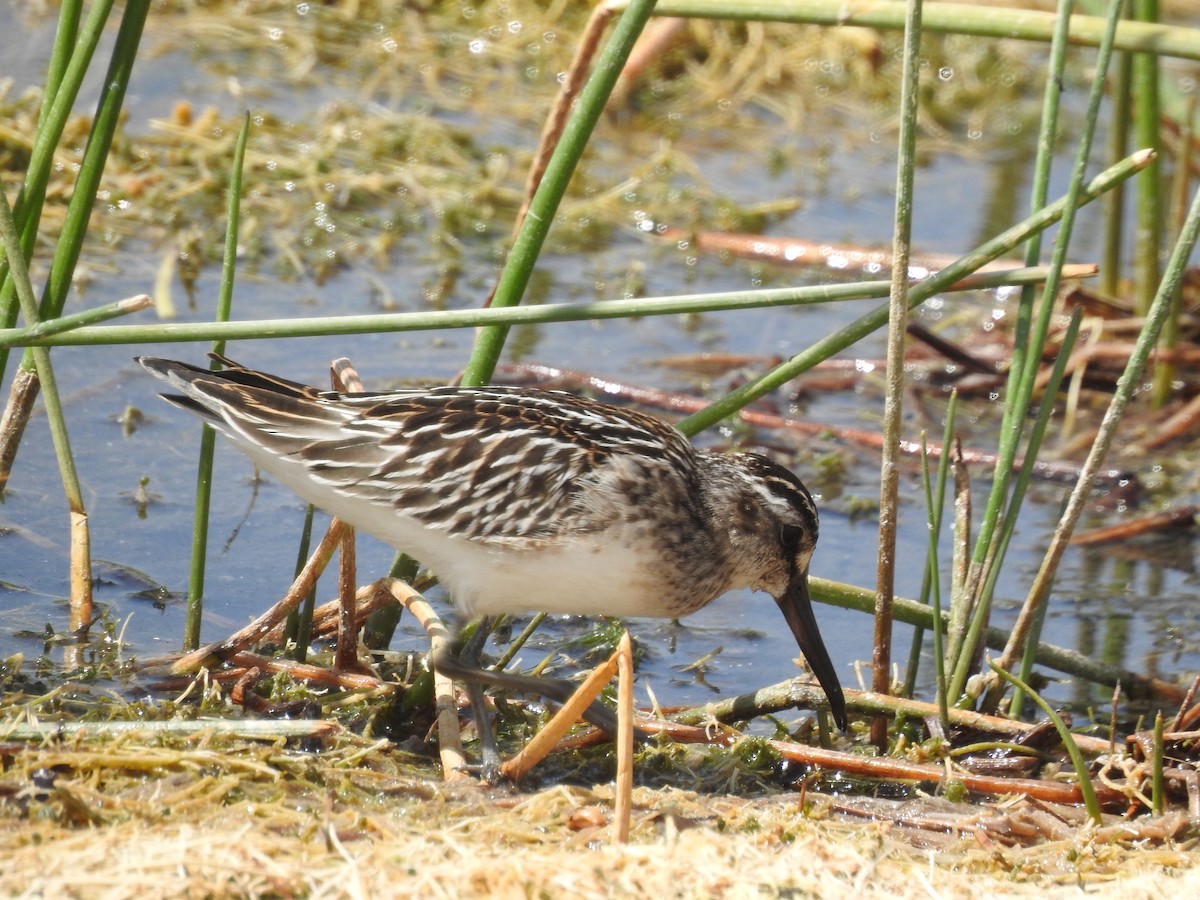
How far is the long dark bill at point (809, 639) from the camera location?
5.21 meters

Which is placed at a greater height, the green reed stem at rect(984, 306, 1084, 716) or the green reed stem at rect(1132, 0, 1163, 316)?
the green reed stem at rect(1132, 0, 1163, 316)

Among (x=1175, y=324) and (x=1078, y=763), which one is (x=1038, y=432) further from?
(x=1175, y=324)

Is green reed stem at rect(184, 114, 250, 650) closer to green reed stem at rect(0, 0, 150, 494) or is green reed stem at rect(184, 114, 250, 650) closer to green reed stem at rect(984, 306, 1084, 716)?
green reed stem at rect(0, 0, 150, 494)

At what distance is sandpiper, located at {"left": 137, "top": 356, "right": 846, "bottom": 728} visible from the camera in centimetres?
501

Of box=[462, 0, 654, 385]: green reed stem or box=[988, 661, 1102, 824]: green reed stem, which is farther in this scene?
box=[462, 0, 654, 385]: green reed stem

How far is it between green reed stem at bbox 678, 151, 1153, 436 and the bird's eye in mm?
580

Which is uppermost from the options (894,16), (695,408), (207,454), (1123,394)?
(894,16)

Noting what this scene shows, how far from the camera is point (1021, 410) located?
486 centimetres

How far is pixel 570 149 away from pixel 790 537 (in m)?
1.61

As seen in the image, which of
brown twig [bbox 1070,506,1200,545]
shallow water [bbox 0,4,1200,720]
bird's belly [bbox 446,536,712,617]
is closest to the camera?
bird's belly [bbox 446,536,712,617]

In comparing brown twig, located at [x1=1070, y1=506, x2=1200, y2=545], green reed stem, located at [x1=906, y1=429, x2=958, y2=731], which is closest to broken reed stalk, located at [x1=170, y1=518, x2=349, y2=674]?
green reed stem, located at [x1=906, y1=429, x2=958, y2=731]

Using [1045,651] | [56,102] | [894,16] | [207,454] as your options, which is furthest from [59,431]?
[1045,651]

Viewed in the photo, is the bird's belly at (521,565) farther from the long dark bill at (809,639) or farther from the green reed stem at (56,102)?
the green reed stem at (56,102)

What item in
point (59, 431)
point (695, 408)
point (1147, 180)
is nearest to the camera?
point (59, 431)
